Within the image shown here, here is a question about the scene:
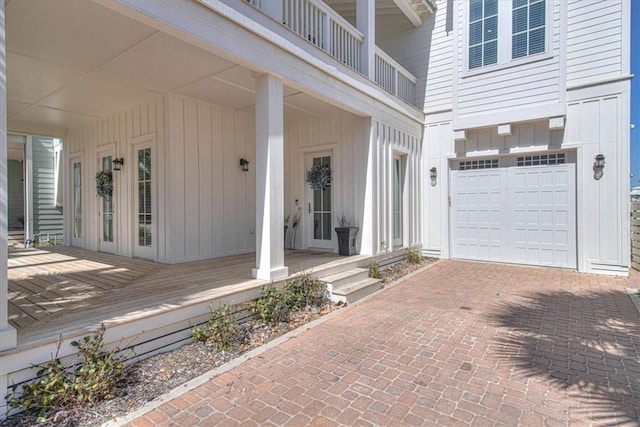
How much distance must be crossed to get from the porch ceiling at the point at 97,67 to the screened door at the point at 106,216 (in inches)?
38.2

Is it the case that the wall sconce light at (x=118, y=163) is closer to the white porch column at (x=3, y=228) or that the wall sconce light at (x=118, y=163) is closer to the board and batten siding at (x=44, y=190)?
the white porch column at (x=3, y=228)

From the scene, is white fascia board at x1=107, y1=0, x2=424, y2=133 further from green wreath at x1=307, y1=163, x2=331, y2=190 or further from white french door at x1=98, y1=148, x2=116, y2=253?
white french door at x1=98, y1=148, x2=116, y2=253

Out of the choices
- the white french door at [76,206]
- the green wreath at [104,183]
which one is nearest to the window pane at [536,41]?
the green wreath at [104,183]

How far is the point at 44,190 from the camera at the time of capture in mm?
11039

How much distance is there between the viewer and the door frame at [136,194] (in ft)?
Result: 20.0

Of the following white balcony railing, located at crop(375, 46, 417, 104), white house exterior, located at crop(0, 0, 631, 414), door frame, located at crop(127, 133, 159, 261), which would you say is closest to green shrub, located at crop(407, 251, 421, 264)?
white house exterior, located at crop(0, 0, 631, 414)

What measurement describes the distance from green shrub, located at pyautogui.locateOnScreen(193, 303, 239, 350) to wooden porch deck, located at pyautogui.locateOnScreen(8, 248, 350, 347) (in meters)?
0.26

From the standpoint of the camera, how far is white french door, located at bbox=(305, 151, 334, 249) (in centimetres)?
729

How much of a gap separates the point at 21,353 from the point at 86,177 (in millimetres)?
6901

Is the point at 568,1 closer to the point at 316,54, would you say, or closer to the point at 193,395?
the point at 316,54

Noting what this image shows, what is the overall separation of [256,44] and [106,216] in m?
5.51

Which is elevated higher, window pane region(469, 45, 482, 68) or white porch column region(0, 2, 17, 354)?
window pane region(469, 45, 482, 68)

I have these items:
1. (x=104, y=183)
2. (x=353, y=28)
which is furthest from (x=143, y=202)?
(x=353, y=28)

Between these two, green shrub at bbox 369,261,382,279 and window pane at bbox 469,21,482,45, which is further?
window pane at bbox 469,21,482,45
